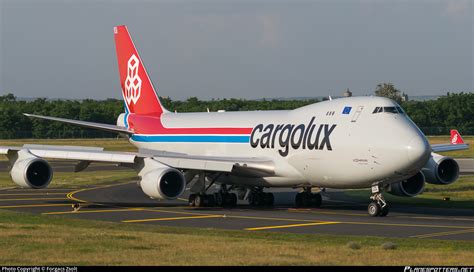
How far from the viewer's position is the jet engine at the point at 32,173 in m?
38.4

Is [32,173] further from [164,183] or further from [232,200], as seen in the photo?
[232,200]

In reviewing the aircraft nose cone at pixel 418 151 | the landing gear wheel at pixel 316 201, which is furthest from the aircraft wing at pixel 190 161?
the aircraft nose cone at pixel 418 151

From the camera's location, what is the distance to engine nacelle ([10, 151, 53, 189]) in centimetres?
3838

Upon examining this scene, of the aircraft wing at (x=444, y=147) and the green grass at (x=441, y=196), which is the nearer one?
the green grass at (x=441, y=196)

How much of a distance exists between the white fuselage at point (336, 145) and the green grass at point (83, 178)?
55.7 ft

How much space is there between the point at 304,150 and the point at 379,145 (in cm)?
422

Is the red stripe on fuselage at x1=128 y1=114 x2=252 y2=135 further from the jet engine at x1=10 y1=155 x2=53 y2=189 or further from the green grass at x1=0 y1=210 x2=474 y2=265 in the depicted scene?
the green grass at x1=0 y1=210 x2=474 y2=265

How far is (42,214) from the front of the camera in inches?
1345

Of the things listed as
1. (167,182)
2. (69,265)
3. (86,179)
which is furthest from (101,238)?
(86,179)

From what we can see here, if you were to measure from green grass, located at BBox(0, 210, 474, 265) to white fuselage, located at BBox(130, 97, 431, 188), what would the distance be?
252 inches

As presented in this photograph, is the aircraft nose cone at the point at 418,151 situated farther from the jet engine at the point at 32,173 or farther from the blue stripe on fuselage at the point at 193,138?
the jet engine at the point at 32,173

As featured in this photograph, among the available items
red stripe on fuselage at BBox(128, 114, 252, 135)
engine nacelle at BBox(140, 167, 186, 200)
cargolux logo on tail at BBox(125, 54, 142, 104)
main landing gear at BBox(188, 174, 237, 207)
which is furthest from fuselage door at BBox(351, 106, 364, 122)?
cargolux logo on tail at BBox(125, 54, 142, 104)

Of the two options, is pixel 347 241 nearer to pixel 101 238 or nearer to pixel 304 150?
pixel 101 238

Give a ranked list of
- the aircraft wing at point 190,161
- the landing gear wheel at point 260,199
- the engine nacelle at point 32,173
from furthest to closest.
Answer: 1. the landing gear wheel at point 260,199
2. the engine nacelle at point 32,173
3. the aircraft wing at point 190,161
